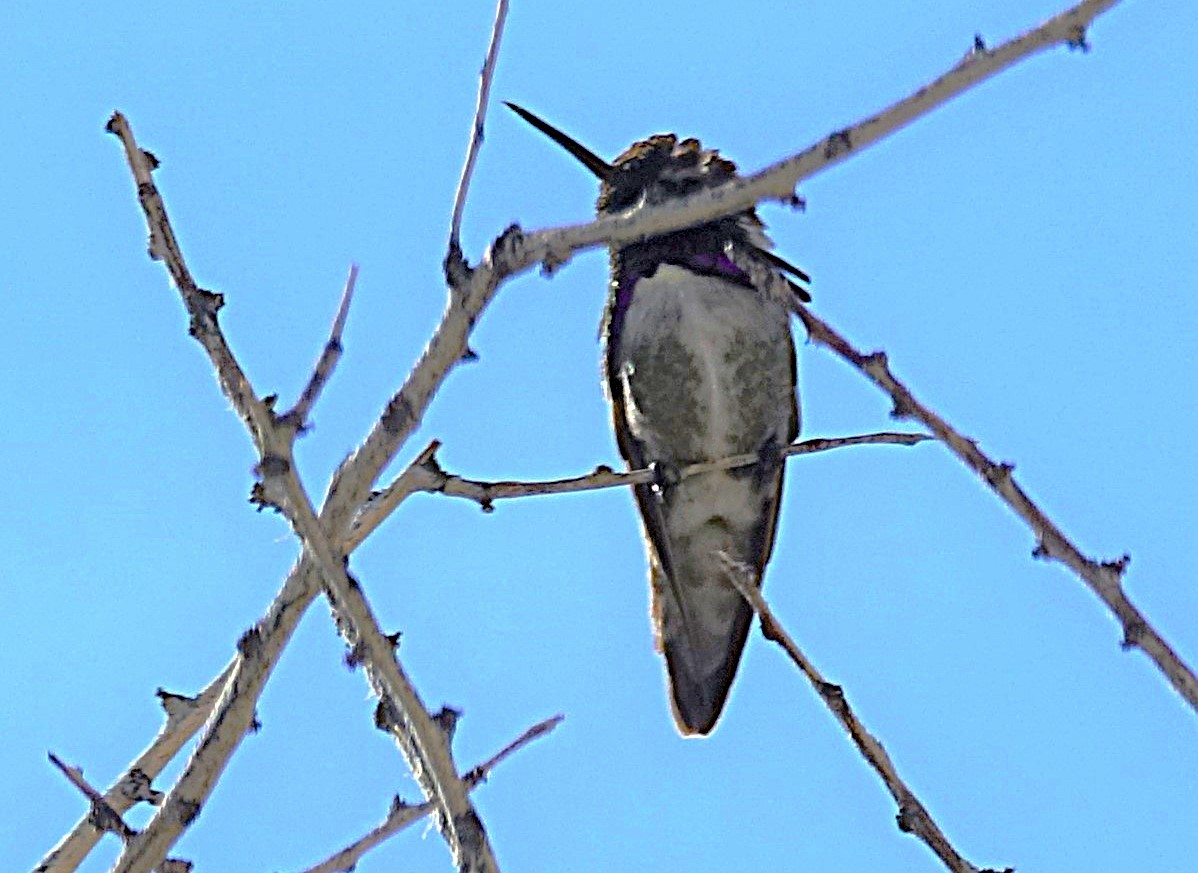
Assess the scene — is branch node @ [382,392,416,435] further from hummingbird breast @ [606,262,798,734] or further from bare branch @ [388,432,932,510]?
hummingbird breast @ [606,262,798,734]

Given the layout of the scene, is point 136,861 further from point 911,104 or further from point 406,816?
point 911,104

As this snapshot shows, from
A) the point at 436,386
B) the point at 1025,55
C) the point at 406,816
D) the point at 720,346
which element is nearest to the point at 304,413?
the point at 436,386

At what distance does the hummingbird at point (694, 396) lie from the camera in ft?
20.5

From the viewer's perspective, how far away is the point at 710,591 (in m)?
6.70

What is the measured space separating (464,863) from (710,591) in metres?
4.34

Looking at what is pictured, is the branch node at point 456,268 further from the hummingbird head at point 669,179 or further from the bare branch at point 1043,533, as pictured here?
the hummingbird head at point 669,179

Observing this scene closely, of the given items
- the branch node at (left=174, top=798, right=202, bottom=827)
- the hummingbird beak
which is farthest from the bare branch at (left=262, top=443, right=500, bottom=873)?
the hummingbird beak

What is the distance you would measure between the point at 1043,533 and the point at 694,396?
381cm

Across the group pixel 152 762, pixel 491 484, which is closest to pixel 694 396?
pixel 491 484

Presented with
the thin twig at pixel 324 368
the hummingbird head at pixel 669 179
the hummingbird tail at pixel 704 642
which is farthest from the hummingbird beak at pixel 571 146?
the thin twig at pixel 324 368

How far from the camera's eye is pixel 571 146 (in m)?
6.33

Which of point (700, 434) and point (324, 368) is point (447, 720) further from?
point (700, 434)

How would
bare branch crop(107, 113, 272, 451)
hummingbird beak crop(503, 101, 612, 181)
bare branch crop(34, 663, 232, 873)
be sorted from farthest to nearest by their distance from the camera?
hummingbird beak crop(503, 101, 612, 181) < bare branch crop(34, 663, 232, 873) < bare branch crop(107, 113, 272, 451)

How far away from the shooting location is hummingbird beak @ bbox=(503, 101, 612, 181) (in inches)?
232
